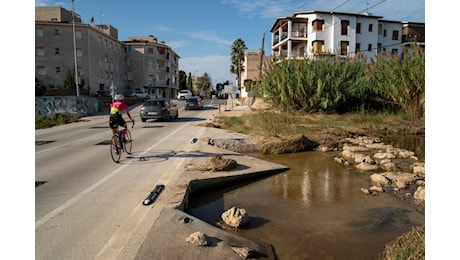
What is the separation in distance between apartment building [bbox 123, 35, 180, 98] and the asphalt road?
63673 millimetres

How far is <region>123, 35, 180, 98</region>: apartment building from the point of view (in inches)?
2781

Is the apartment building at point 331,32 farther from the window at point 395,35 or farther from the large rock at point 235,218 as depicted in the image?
the large rock at point 235,218

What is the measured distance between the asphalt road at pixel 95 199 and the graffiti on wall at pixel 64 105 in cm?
1730

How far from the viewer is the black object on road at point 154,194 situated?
213 inches

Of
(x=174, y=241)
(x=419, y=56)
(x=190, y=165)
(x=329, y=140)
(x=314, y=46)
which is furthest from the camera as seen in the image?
(x=314, y=46)

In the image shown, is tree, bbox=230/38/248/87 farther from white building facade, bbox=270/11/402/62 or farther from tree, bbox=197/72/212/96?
tree, bbox=197/72/212/96

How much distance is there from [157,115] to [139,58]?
54179 millimetres

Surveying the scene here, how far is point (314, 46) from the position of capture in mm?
47594

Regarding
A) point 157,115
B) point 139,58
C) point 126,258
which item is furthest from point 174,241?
point 139,58

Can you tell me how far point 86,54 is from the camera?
165 feet

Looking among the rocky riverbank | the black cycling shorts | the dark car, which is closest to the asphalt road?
the black cycling shorts

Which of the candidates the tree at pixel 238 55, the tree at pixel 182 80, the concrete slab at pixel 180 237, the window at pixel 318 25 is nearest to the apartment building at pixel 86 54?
the tree at pixel 238 55

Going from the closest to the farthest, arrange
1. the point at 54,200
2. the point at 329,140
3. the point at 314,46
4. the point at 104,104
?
the point at 54,200
the point at 329,140
the point at 104,104
the point at 314,46
